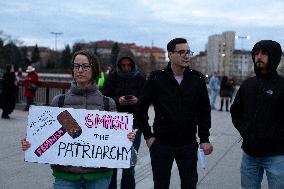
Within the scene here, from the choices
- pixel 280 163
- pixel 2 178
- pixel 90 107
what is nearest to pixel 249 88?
pixel 280 163

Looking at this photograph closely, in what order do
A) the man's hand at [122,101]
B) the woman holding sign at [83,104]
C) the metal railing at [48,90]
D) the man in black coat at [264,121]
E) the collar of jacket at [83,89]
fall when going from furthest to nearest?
1. the metal railing at [48,90]
2. the man's hand at [122,101]
3. the man in black coat at [264,121]
4. the collar of jacket at [83,89]
5. the woman holding sign at [83,104]

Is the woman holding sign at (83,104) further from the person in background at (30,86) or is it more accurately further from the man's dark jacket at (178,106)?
the person in background at (30,86)

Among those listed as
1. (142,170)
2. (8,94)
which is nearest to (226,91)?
(8,94)

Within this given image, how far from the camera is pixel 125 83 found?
5.93 meters

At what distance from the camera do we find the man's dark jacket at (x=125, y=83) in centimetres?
589

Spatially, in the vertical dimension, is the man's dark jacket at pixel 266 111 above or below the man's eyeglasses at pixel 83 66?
below

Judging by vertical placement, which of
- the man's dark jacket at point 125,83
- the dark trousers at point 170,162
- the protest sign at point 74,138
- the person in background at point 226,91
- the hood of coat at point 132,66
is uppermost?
the hood of coat at point 132,66

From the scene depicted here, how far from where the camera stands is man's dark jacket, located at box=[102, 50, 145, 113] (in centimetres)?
589

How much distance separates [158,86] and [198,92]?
1.20ft

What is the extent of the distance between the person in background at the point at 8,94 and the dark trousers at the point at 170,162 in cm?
1162

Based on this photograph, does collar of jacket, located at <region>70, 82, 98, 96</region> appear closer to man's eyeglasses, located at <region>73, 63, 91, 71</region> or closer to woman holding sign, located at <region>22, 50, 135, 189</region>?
woman holding sign, located at <region>22, 50, 135, 189</region>

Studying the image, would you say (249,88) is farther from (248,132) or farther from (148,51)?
(148,51)

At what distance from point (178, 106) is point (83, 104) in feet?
3.05

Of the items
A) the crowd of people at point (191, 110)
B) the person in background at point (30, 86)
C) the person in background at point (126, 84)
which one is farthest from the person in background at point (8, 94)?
the crowd of people at point (191, 110)
